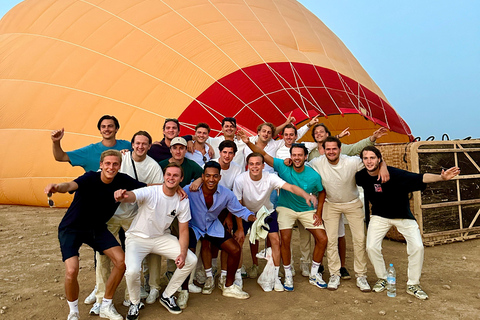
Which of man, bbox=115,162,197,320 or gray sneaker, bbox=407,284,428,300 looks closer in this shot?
man, bbox=115,162,197,320

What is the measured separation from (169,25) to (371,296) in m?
5.64

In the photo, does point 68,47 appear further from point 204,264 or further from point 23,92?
point 204,264

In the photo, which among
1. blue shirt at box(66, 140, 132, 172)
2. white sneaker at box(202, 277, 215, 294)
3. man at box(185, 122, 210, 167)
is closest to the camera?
white sneaker at box(202, 277, 215, 294)

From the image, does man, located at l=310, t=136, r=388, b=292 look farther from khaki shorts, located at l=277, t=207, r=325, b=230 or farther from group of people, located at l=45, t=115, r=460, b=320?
khaki shorts, located at l=277, t=207, r=325, b=230

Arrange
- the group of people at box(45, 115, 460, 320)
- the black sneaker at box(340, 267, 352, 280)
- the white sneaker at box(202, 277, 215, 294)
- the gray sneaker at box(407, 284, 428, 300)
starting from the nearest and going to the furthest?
the group of people at box(45, 115, 460, 320)
the gray sneaker at box(407, 284, 428, 300)
the white sneaker at box(202, 277, 215, 294)
the black sneaker at box(340, 267, 352, 280)

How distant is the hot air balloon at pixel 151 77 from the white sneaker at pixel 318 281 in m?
2.90

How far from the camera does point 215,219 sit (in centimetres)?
327

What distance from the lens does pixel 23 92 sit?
6879 mm

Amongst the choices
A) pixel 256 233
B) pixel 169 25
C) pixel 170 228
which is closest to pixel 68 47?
pixel 169 25

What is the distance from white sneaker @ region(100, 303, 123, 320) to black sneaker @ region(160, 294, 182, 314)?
350 mm

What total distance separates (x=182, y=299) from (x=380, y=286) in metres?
1.80

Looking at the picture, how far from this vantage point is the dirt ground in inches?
111

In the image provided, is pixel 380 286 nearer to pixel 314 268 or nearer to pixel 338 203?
pixel 314 268

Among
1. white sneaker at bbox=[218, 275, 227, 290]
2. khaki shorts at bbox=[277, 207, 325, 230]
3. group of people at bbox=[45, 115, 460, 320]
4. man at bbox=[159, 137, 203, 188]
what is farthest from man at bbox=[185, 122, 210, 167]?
white sneaker at bbox=[218, 275, 227, 290]
